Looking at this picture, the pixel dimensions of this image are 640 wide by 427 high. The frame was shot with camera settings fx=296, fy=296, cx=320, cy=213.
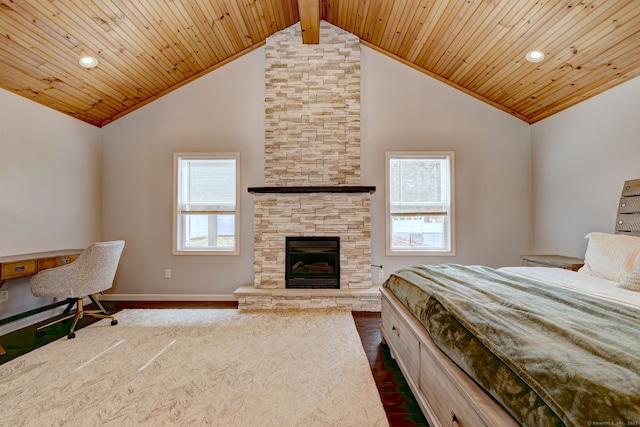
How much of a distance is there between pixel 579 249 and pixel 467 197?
4.63 ft

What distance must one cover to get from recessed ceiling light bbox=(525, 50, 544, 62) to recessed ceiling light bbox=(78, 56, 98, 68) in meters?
4.68

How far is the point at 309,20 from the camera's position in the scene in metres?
3.70

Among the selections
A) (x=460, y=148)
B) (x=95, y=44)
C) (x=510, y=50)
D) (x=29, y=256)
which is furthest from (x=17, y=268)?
(x=510, y=50)

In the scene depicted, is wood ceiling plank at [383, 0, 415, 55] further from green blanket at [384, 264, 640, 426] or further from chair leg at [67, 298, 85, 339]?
chair leg at [67, 298, 85, 339]

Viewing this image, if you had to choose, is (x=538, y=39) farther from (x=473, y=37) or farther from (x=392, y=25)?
(x=392, y=25)

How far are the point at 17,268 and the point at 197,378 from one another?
215 centimetres

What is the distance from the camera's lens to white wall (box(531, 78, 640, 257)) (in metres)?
3.03

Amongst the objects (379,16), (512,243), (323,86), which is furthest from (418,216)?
(379,16)

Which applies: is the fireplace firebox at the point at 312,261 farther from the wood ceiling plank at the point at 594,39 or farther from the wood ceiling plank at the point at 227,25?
the wood ceiling plank at the point at 594,39

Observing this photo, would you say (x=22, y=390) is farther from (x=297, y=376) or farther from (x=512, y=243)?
(x=512, y=243)

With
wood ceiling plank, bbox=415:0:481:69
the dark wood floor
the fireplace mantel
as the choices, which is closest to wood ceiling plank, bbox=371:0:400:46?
wood ceiling plank, bbox=415:0:481:69

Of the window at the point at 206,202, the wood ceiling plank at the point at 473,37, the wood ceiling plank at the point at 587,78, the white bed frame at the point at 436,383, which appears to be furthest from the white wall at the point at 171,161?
the wood ceiling plank at the point at 587,78

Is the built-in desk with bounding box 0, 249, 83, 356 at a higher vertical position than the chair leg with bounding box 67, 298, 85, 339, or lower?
higher

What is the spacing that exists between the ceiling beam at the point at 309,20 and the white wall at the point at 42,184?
328 cm
